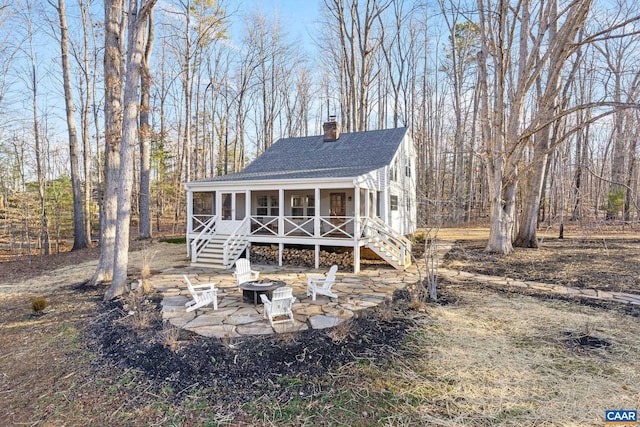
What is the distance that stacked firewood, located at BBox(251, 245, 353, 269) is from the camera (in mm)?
10547

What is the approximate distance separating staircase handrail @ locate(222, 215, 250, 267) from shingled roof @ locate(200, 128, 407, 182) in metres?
2.39

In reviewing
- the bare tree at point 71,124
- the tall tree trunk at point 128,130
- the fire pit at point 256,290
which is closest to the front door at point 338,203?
the fire pit at point 256,290

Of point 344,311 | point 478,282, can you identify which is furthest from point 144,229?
point 478,282

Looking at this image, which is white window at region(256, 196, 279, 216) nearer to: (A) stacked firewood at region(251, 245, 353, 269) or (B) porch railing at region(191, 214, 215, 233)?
(B) porch railing at region(191, 214, 215, 233)

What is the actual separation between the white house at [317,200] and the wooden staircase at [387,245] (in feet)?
0.11

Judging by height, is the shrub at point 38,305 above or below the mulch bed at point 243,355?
above

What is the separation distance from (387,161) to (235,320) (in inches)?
388

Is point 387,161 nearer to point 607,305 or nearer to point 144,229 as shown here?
point 607,305

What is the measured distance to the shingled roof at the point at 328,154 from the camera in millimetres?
13633

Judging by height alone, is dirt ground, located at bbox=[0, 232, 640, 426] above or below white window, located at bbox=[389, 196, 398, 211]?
below

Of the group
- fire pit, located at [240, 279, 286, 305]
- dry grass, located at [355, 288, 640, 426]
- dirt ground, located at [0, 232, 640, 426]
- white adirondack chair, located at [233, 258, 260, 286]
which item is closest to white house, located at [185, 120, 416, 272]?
white adirondack chair, located at [233, 258, 260, 286]

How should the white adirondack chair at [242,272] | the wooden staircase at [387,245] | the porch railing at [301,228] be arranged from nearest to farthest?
1. the white adirondack chair at [242,272]
2. the wooden staircase at [387,245]
3. the porch railing at [301,228]

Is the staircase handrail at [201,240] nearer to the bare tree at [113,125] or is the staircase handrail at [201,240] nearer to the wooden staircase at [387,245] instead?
the bare tree at [113,125]

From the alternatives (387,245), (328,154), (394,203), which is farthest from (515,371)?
(328,154)
